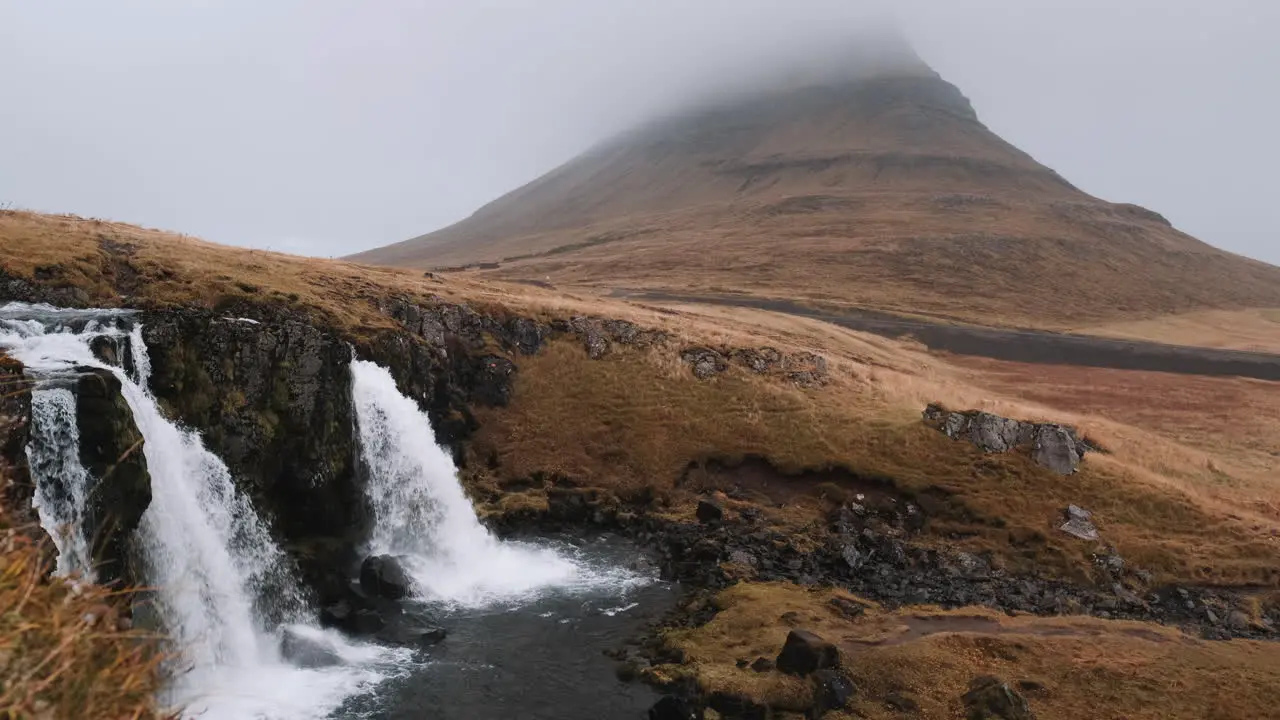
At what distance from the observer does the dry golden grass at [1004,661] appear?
20.9 meters

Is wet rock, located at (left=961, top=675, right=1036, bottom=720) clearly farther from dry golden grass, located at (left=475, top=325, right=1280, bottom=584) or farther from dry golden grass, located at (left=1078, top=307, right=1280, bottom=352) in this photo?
dry golden grass, located at (left=1078, top=307, right=1280, bottom=352)

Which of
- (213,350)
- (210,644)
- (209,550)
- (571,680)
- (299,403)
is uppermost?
(213,350)

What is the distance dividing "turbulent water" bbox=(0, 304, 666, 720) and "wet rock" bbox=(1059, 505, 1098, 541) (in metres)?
20.3

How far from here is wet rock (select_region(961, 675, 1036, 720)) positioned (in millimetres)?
19656

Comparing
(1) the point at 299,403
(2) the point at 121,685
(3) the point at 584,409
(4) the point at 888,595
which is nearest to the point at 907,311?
(3) the point at 584,409

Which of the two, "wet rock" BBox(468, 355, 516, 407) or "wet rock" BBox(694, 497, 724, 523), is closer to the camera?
"wet rock" BBox(694, 497, 724, 523)

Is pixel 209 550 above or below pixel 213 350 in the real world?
below

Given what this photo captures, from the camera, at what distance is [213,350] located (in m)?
29.0

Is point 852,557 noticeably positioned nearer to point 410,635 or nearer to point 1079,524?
point 1079,524

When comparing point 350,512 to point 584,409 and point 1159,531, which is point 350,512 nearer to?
point 584,409

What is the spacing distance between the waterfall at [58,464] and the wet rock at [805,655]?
63.9ft

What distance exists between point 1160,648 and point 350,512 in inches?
1231

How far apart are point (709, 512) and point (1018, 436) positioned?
1800cm

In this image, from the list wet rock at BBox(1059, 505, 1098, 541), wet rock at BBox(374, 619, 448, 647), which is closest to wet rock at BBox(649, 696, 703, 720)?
wet rock at BBox(374, 619, 448, 647)
